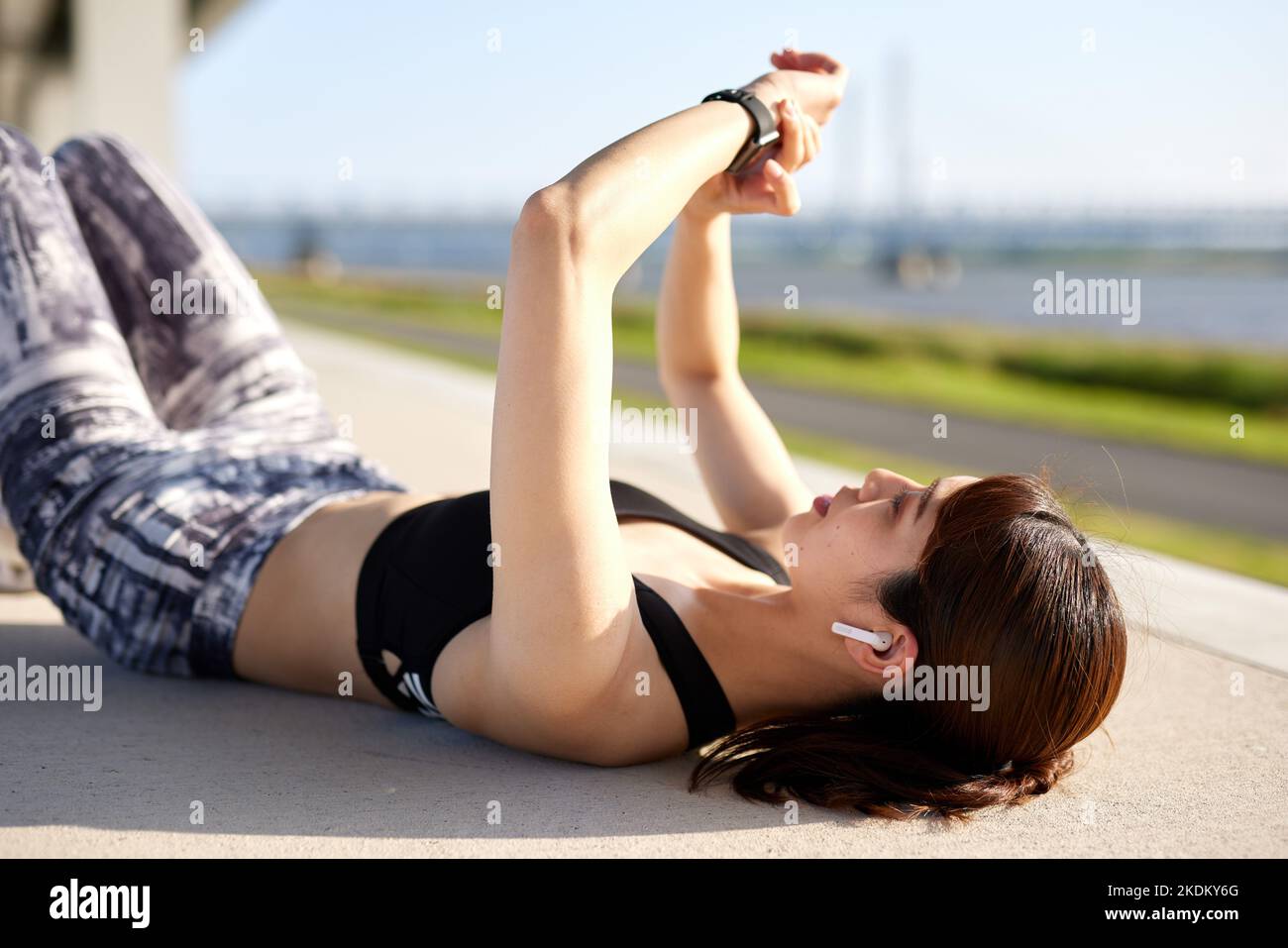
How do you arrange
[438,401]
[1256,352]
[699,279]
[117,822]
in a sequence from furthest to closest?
1. [1256,352]
2. [438,401]
3. [699,279]
4. [117,822]

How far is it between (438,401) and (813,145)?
16.6 feet

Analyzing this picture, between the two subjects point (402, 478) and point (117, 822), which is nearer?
point (117, 822)

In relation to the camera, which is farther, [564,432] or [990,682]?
[990,682]

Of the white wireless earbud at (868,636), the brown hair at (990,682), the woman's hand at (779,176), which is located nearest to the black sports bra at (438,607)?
the brown hair at (990,682)

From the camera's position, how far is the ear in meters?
1.86

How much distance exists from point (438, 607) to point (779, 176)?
0.98 meters

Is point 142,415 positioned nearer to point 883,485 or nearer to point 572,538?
point 572,538

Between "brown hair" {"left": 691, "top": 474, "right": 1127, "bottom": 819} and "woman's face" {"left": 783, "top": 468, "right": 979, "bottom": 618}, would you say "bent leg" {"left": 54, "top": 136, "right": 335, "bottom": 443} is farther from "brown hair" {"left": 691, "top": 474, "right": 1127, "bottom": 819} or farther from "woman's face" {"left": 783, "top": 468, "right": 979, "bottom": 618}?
"brown hair" {"left": 691, "top": 474, "right": 1127, "bottom": 819}

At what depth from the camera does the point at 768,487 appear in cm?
261

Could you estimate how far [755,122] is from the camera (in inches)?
83.3

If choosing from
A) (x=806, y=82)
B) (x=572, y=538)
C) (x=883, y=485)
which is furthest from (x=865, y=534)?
(x=806, y=82)

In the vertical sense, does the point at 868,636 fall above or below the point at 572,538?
below

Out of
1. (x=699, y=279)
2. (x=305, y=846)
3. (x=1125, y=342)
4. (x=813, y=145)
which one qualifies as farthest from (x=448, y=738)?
(x=1125, y=342)
